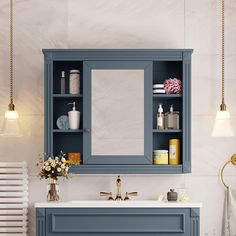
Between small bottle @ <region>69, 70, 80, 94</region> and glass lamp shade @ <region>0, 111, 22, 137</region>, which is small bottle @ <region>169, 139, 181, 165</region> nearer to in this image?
small bottle @ <region>69, 70, 80, 94</region>

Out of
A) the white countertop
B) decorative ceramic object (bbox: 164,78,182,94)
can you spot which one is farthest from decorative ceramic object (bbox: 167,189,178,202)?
decorative ceramic object (bbox: 164,78,182,94)

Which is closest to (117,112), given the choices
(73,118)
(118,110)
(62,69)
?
(118,110)

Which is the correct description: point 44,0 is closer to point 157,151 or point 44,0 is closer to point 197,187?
point 157,151

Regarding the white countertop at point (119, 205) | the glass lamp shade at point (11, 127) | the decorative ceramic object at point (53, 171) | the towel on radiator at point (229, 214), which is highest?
the glass lamp shade at point (11, 127)

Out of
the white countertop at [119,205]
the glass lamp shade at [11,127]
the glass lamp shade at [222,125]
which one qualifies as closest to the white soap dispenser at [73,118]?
the glass lamp shade at [11,127]

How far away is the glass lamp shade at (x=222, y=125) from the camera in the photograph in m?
3.95

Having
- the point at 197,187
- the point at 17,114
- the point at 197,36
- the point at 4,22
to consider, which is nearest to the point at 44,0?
the point at 4,22

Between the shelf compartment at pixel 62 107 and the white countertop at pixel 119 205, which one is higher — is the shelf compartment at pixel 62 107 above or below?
above

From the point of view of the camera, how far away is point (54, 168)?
3816mm

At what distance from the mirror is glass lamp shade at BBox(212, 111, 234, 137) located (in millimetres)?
554

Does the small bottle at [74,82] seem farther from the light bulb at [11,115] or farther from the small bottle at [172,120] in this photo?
the small bottle at [172,120]

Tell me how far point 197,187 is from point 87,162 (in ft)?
2.88

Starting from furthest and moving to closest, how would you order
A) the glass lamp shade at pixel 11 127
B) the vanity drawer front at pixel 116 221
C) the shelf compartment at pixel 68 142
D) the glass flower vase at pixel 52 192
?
the shelf compartment at pixel 68 142 → the glass lamp shade at pixel 11 127 → the glass flower vase at pixel 52 192 → the vanity drawer front at pixel 116 221

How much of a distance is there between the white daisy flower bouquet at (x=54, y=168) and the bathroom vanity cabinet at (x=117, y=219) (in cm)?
21
